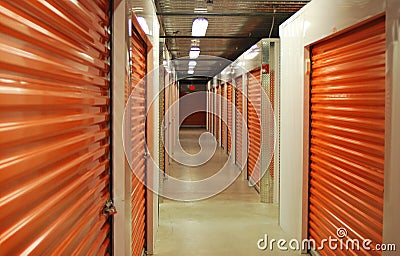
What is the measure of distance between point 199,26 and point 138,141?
12.5ft

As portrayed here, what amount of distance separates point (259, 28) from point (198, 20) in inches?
110

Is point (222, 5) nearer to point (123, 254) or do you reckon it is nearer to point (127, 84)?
point (127, 84)

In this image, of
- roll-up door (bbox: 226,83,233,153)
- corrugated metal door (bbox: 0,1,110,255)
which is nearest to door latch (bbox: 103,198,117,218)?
corrugated metal door (bbox: 0,1,110,255)

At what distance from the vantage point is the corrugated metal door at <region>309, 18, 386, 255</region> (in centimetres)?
299

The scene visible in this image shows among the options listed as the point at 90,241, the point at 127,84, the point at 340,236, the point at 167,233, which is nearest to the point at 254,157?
the point at 167,233

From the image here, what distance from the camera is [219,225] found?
5621mm

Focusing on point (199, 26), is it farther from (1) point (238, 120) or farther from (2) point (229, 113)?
(2) point (229, 113)

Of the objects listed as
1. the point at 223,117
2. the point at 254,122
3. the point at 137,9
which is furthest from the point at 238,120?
the point at 137,9

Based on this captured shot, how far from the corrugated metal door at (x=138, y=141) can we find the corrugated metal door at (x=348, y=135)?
163 cm

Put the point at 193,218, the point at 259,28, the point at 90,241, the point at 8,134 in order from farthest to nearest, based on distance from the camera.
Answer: the point at 259,28
the point at 193,218
the point at 90,241
the point at 8,134

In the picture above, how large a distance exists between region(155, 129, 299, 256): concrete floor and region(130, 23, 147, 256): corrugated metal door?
24.2 inches

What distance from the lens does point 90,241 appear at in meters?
2.10

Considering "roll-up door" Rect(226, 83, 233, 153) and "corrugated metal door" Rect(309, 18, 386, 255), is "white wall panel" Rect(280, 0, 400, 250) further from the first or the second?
"roll-up door" Rect(226, 83, 233, 153)

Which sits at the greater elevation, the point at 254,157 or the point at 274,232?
the point at 254,157
